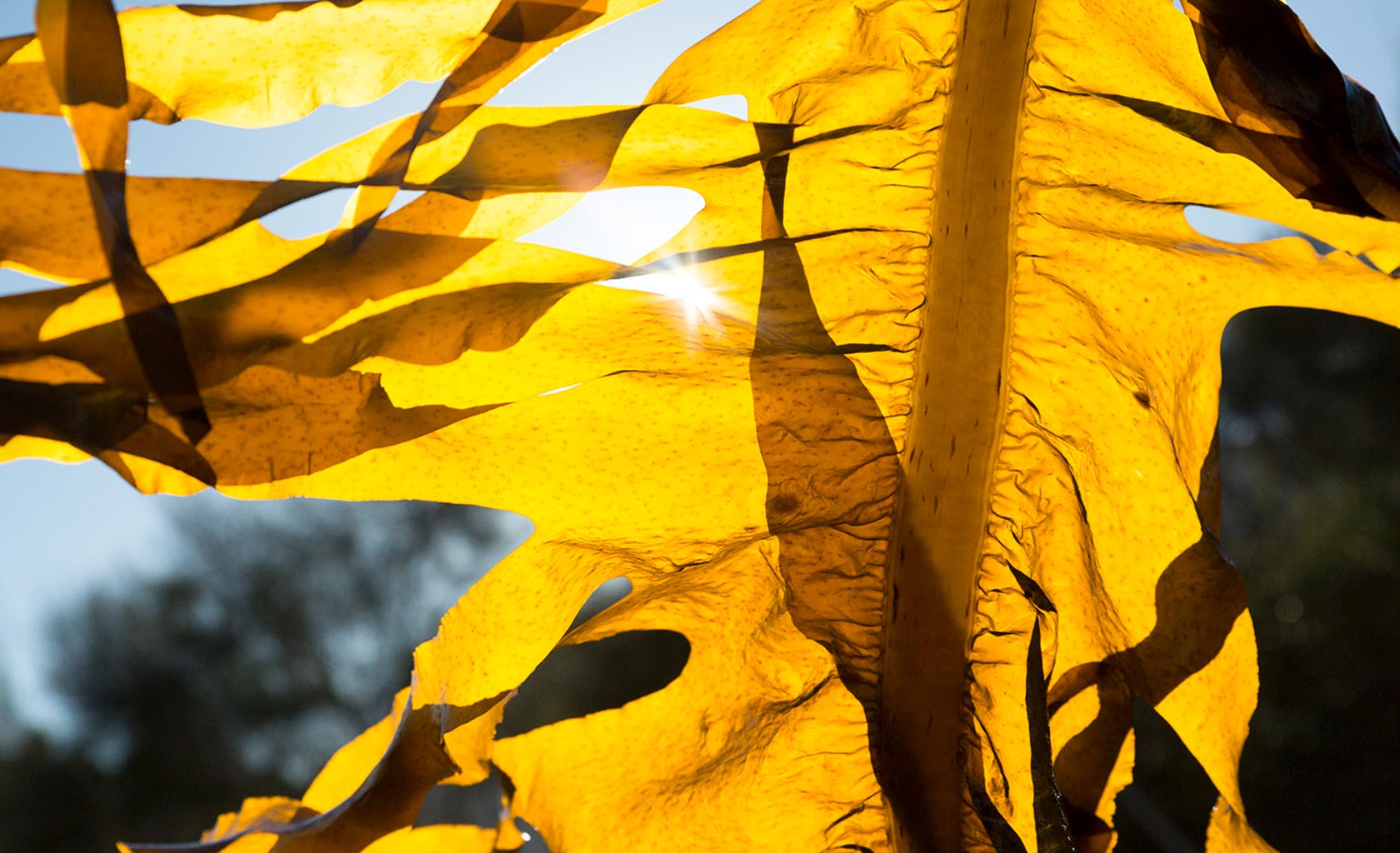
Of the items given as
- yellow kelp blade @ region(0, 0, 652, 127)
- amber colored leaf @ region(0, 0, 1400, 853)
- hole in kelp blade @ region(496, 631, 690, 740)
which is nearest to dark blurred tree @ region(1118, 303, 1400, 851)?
hole in kelp blade @ region(496, 631, 690, 740)

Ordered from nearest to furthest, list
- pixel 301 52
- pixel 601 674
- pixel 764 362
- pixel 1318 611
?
1. pixel 301 52
2. pixel 764 362
3. pixel 1318 611
4. pixel 601 674

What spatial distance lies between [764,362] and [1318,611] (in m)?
7.00

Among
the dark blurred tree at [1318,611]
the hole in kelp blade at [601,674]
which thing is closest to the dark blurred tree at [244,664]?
the hole in kelp blade at [601,674]

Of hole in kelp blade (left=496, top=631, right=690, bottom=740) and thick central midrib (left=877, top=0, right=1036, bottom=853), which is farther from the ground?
thick central midrib (left=877, top=0, right=1036, bottom=853)

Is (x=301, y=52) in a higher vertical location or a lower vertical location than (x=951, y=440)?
higher

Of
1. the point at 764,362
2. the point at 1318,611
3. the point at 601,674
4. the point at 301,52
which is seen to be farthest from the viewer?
the point at 601,674

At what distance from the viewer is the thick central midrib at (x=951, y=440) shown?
521 mm

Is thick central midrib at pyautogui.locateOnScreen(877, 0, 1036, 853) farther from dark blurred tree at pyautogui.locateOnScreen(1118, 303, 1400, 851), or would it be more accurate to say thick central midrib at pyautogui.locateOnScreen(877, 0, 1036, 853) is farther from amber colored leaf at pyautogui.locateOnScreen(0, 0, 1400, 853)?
dark blurred tree at pyautogui.locateOnScreen(1118, 303, 1400, 851)

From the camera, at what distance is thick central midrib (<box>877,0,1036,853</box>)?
52cm

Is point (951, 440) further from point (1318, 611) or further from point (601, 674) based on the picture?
point (601, 674)

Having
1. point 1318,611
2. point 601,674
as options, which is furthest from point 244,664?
point 1318,611

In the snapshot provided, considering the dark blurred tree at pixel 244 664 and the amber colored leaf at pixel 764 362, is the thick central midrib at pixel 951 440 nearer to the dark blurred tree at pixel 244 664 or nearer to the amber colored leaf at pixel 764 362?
the amber colored leaf at pixel 764 362

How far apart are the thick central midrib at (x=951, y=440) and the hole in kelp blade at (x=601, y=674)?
6.50 metres

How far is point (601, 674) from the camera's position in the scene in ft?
27.8
